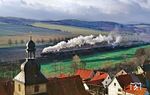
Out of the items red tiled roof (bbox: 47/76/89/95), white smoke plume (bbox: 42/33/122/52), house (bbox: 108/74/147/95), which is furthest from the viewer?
white smoke plume (bbox: 42/33/122/52)

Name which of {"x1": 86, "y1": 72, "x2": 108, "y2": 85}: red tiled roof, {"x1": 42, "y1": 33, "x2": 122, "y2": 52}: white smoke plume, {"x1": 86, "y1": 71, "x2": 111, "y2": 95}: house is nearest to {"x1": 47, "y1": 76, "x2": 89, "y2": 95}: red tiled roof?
{"x1": 86, "y1": 71, "x2": 111, "y2": 95}: house

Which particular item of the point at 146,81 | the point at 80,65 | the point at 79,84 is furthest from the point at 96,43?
the point at 79,84

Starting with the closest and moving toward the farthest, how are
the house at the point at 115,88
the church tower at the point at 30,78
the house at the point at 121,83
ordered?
the church tower at the point at 30,78 < the house at the point at 121,83 < the house at the point at 115,88

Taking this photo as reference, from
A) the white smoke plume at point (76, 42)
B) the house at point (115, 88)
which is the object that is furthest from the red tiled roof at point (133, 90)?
the white smoke plume at point (76, 42)

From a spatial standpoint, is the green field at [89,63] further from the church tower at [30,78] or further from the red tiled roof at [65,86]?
the church tower at [30,78]

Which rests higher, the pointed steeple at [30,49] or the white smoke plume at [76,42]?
the pointed steeple at [30,49]

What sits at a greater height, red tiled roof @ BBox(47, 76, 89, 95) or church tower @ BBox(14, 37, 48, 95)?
church tower @ BBox(14, 37, 48, 95)

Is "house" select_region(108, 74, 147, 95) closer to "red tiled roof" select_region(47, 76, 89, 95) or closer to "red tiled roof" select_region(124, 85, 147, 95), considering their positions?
"red tiled roof" select_region(124, 85, 147, 95)
